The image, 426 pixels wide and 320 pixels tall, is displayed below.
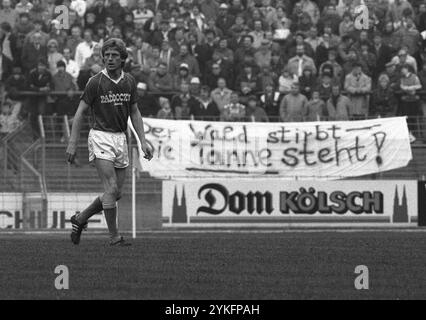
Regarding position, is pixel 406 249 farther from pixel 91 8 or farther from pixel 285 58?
pixel 91 8

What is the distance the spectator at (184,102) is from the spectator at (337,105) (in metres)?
2.76

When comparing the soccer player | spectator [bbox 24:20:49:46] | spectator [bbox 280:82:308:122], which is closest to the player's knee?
the soccer player

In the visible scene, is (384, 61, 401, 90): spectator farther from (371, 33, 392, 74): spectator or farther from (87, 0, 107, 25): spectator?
(87, 0, 107, 25): spectator

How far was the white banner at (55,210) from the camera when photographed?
2381 cm

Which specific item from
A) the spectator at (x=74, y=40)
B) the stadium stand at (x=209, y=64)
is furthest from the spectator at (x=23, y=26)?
the spectator at (x=74, y=40)

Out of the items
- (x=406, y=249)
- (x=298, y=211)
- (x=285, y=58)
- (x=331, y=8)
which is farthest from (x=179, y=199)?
(x=406, y=249)

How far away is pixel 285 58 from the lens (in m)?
28.1

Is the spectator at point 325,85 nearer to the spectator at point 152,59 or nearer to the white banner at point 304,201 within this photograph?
the white banner at point 304,201

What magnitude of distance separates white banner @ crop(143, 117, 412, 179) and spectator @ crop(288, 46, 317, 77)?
9.10 feet

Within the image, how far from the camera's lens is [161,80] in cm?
2730

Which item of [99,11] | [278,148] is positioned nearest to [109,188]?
[278,148]

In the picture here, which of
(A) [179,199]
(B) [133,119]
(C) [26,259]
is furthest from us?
(A) [179,199]

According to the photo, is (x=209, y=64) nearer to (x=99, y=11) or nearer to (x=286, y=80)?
(x=286, y=80)
